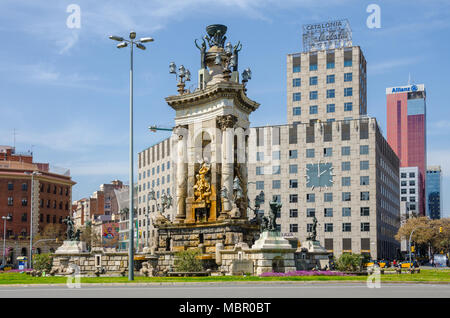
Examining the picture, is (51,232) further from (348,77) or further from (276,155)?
(348,77)

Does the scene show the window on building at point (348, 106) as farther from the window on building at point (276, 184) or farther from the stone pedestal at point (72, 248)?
the stone pedestal at point (72, 248)

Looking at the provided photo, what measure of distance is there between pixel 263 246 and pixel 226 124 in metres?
14.2

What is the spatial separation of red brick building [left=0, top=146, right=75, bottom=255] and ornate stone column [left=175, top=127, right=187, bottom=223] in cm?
7342

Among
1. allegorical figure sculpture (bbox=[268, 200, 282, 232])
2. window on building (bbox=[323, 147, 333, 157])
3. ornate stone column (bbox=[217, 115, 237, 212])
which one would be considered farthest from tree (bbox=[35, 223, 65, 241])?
allegorical figure sculpture (bbox=[268, 200, 282, 232])

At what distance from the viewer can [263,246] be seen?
39.8 m

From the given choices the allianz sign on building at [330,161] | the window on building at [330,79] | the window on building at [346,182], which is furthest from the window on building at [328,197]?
the window on building at [330,79]

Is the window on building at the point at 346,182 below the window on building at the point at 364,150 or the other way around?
below

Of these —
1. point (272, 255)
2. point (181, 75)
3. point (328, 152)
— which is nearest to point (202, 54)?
point (181, 75)

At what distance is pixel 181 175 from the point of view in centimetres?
5366

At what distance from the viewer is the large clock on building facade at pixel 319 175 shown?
10625cm

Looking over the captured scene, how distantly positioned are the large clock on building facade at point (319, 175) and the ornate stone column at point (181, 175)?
56407 millimetres
